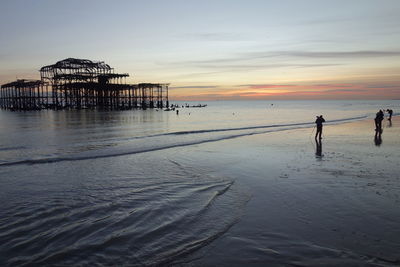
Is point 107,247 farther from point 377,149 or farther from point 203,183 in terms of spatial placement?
point 377,149

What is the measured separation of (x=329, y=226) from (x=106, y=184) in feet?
21.7

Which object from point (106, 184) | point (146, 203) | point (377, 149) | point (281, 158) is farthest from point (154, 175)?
point (377, 149)

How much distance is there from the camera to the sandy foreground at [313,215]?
4711 mm

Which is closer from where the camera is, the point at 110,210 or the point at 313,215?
the point at 313,215

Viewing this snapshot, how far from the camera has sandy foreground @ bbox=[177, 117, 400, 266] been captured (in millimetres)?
4711

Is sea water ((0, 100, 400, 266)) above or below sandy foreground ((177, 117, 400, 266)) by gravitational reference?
below

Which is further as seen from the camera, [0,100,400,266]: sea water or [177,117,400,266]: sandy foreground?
[0,100,400,266]: sea water

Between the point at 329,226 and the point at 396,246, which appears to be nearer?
the point at 396,246

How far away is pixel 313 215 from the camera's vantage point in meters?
6.40

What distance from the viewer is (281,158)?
13.4 m

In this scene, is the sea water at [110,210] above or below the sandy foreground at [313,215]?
below

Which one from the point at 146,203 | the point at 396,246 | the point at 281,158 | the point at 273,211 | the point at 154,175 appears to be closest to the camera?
the point at 396,246

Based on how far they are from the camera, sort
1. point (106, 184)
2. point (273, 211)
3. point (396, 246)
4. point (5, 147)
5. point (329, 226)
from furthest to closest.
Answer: point (5, 147) < point (106, 184) < point (273, 211) < point (329, 226) < point (396, 246)

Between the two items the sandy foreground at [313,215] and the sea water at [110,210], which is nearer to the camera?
the sandy foreground at [313,215]
